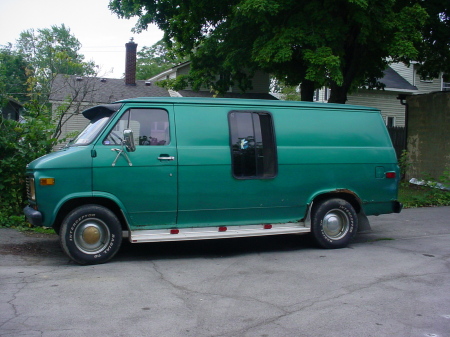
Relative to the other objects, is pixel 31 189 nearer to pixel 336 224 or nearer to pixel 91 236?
pixel 91 236

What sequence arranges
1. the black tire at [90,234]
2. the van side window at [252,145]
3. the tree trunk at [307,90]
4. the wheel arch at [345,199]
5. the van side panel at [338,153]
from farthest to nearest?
the tree trunk at [307,90] → the wheel arch at [345,199] → the van side panel at [338,153] → the van side window at [252,145] → the black tire at [90,234]

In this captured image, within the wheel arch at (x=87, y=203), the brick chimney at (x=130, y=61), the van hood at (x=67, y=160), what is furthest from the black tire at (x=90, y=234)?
the brick chimney at (x=130, y=61)

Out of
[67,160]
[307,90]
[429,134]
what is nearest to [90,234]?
[67,160]

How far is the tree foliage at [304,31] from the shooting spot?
48.1 feet

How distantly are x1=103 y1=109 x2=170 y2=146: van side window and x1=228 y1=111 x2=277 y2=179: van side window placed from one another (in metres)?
1.04

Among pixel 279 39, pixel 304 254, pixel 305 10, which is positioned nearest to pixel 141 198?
pixel 304 254

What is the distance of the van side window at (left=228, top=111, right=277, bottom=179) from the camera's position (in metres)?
7.90

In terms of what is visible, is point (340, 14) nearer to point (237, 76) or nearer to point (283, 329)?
point (237, 76)

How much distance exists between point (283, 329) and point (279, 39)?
11.5 m

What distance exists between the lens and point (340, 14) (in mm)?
15664

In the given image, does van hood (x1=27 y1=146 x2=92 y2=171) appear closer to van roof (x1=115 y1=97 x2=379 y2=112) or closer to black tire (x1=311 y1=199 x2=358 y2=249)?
van roof (x1=115 y1=97 x2=379 y2=112)

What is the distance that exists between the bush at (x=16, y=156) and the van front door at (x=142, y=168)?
3476 mm

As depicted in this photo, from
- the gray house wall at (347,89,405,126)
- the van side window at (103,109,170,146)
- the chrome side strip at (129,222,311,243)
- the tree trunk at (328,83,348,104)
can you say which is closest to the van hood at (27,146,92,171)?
the van side window at (103,109,170,146)

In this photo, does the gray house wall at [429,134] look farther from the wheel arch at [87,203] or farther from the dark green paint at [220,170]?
the wheel arch at [87,203]
